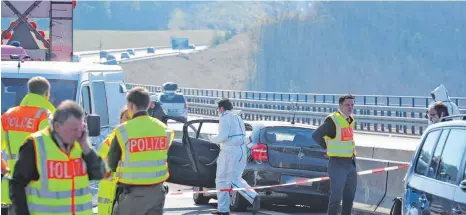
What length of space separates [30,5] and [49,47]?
0.99 m

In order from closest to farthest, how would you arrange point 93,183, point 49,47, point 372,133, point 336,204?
point 336,204, point 93,183, point 49,47, point 372,133

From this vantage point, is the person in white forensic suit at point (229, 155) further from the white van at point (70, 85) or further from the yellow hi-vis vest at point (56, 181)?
the yellow hi-vis vest at point (56, 181)

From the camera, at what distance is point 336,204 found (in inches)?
547

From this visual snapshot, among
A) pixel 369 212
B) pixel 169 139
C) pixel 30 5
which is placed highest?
pixel 30 5

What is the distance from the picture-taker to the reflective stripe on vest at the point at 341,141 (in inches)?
547

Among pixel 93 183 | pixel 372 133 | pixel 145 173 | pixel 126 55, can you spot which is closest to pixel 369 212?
→ pixel 93 183

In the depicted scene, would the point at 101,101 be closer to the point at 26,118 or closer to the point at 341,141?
the point at 341,141

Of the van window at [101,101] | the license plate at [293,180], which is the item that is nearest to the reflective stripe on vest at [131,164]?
the van window at [101,101]

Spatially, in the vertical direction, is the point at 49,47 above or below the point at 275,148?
above

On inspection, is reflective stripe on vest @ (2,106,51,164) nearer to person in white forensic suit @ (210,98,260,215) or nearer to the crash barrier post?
person in white forensic suit @ (210,98,260,215)

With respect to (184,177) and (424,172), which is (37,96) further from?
(184,177)

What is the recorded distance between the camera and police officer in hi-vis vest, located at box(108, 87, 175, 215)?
959 centimetres

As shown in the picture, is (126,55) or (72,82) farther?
(126,55)

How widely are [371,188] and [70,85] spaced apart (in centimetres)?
448
